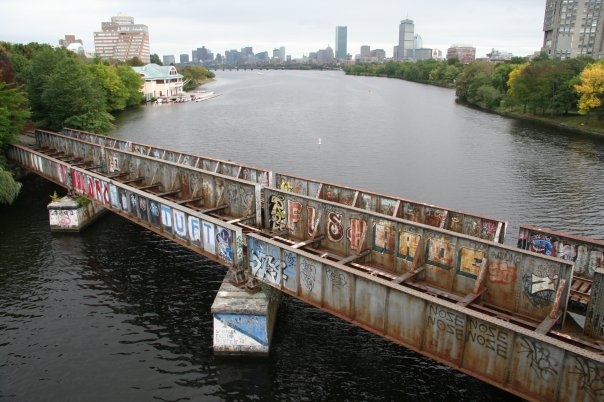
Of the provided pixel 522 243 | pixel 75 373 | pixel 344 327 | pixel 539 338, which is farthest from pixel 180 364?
pixel 522 243

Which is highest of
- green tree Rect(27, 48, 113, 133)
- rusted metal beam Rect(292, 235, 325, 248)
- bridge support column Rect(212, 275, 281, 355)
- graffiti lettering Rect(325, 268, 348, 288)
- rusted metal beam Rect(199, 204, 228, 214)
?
green tree Rect(27, 48, 113, 133)

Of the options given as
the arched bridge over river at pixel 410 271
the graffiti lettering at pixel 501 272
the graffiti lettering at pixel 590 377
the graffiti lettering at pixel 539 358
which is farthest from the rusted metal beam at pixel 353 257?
the graffiti lettering at pixel 590 377

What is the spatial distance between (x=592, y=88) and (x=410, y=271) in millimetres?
88116

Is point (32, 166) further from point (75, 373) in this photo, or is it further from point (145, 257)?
point (75, 373)

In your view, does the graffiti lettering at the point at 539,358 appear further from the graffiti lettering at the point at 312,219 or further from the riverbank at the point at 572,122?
the riverbank at the point at 572,122

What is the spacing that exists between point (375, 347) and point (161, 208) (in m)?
14.0

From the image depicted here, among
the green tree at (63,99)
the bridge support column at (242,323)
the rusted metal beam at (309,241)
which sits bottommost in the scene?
the bridge support column at (242,323)

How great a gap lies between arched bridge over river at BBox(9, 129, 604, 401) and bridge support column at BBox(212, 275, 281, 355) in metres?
1.09

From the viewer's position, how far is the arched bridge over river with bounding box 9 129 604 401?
14.4 m

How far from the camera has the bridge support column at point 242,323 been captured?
69.1ft

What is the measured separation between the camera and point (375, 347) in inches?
884

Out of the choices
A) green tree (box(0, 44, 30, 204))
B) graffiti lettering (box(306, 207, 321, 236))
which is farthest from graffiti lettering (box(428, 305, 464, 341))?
green tree (box(0, 44, 30, 204))

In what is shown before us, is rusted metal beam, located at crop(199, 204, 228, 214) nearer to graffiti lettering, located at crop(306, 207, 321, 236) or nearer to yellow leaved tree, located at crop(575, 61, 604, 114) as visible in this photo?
graffiti lettering, located at crop(306, 207, 321, 236)

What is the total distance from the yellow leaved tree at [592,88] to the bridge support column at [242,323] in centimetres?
9077
